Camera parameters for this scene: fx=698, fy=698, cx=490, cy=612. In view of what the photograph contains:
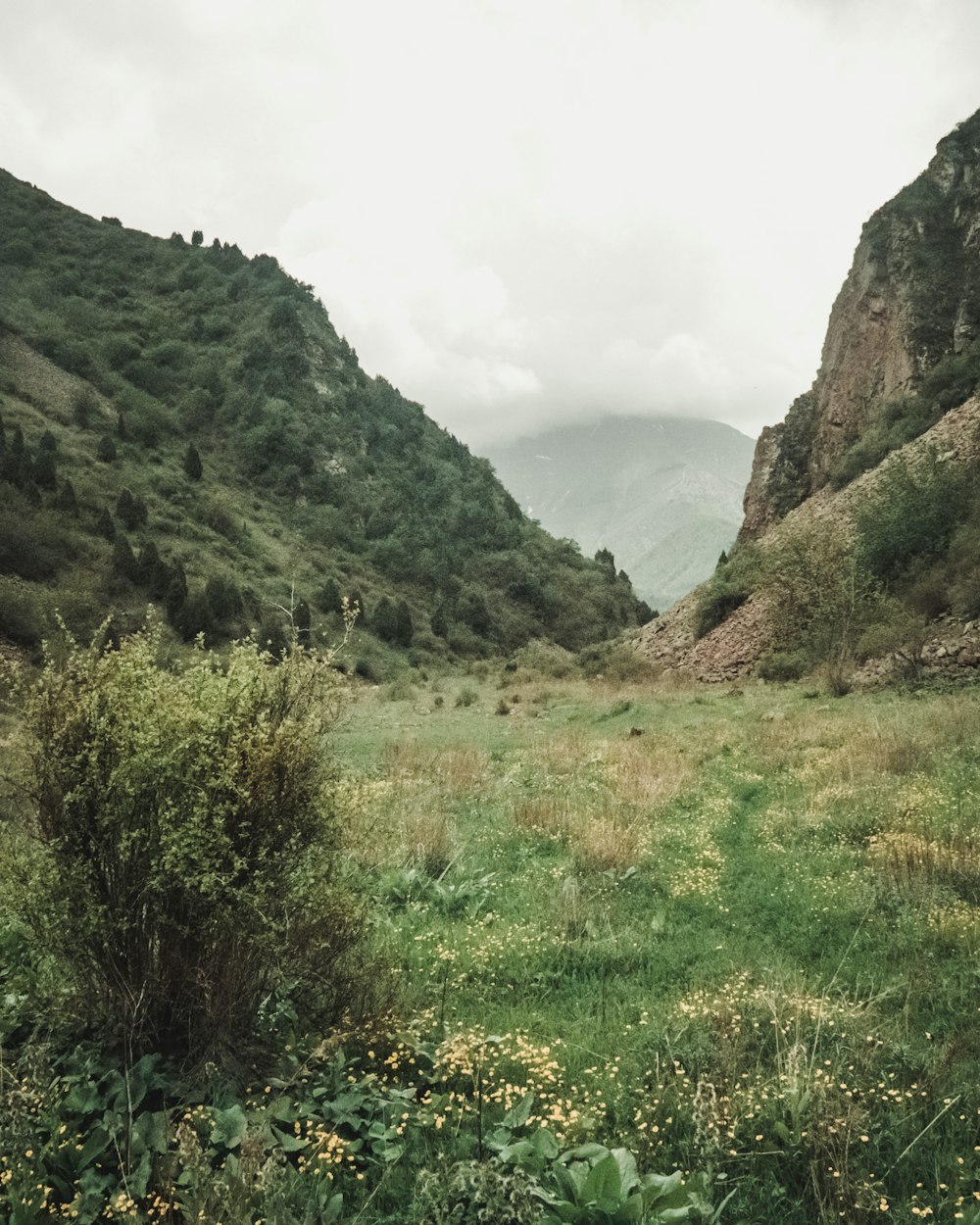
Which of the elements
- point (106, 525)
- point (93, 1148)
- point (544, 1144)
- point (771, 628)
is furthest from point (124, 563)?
point (544, 1144)

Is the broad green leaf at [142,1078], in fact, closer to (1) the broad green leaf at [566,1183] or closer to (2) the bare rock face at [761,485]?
(1) the broad green leaf at [566,1183]

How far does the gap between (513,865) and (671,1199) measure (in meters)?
4.89

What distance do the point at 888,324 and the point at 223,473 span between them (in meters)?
55.9

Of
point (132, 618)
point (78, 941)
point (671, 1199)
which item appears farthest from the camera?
point (132, 618)

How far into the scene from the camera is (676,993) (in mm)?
4699

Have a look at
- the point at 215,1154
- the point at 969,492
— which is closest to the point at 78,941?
the point at 215,1154

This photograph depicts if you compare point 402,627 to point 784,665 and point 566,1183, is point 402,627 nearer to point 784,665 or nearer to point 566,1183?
point 784,665

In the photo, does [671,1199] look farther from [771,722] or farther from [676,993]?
[771,722]

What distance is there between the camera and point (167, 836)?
333cm

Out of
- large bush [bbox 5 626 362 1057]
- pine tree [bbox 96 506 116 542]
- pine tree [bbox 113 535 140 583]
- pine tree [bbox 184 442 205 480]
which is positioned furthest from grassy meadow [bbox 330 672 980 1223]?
pine tree [bbox 184 442 205 480]

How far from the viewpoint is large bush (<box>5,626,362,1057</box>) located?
3.42 metres

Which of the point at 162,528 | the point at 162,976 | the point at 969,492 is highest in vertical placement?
the point at 162,528

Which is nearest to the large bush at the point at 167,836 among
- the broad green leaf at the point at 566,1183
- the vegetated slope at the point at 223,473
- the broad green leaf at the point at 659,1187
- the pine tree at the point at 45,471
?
the broad green leaf at the point at 566,1183

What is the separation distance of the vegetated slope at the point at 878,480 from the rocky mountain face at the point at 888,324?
8cm
